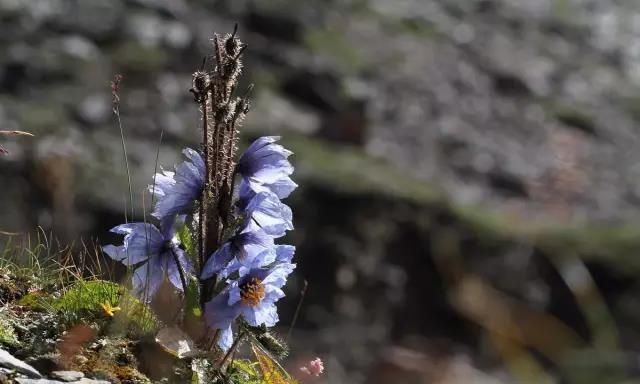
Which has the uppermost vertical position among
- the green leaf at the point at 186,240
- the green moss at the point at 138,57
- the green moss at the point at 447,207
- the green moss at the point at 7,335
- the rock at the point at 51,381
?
the green moss at the point at 138,57

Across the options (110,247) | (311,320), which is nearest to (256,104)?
(311,320)

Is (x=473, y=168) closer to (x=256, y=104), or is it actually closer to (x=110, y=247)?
(x=256, y=104)

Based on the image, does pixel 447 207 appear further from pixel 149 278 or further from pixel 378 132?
pixel 149 278

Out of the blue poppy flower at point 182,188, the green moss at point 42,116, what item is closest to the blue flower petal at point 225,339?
the blue poppy flower at point 182,188

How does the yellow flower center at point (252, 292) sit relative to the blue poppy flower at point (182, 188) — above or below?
below

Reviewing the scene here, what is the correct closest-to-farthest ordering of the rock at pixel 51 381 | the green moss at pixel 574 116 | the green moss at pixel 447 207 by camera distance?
the rock at pixel 51 381
the green moss at pixel 447 207
the green moss at pixel 574 116

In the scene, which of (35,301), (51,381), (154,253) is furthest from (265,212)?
(51,381)

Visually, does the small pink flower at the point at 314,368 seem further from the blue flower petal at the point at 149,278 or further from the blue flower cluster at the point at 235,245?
the blue flower petal at the point at 149,278

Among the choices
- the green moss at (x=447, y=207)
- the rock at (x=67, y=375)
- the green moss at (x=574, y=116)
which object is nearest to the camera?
the rock at (x=67, y=375)
